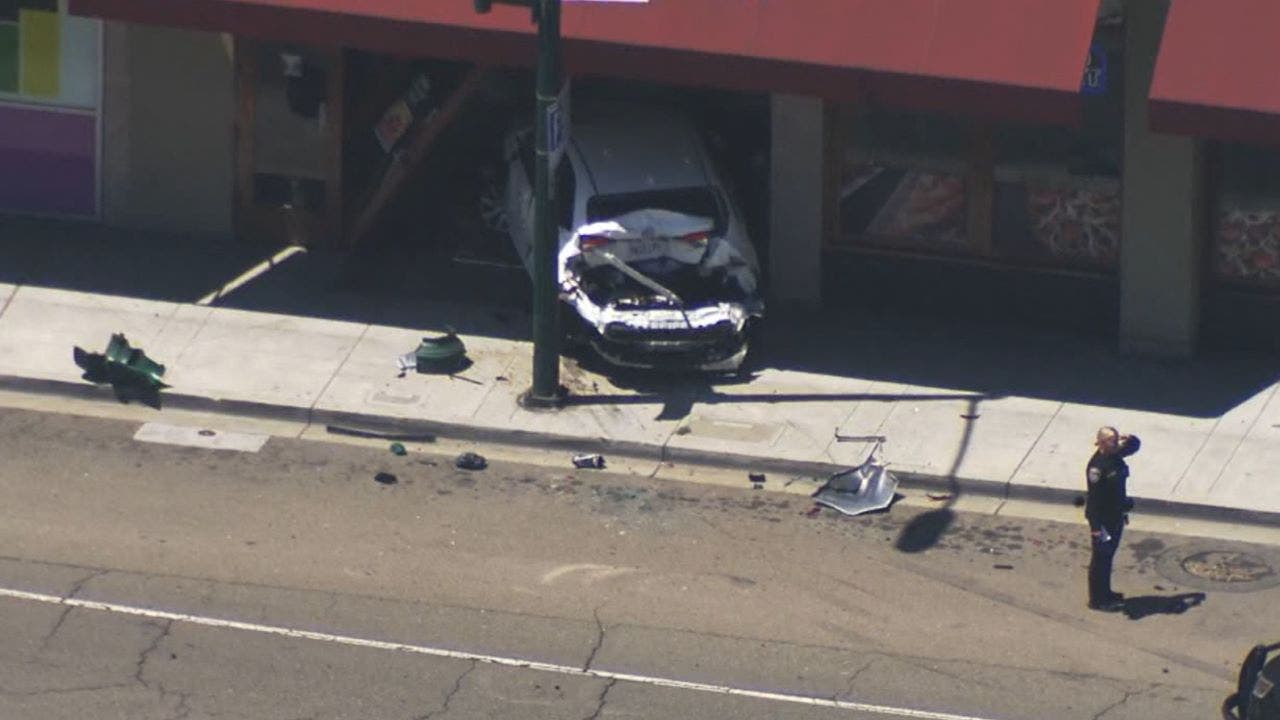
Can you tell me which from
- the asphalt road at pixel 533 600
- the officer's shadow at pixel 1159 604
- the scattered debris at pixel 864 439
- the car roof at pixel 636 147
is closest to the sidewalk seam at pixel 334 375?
the asphalt road at pixel 533 600

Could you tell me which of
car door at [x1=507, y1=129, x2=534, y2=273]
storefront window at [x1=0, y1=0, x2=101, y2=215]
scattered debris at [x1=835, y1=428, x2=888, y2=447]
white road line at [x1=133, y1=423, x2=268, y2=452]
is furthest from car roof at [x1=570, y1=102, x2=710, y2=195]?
storefront window at [x1=0, y1=0, x2=101, y2=215]

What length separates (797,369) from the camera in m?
21.7

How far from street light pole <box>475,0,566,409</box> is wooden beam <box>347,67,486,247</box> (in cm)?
276

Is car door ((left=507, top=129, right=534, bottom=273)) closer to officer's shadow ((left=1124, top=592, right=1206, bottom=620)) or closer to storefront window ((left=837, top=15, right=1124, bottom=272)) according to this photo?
storefront window ((left=837, top=15, right=1124, bottom=272))

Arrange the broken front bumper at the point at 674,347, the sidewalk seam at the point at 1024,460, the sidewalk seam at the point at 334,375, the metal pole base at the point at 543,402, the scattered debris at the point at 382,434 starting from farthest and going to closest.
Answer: the broken front bumper at the point at 674,347, the metal pole base at the point at 543,402, the sidewalk seam at the point at 334,375, the scattered debris at the point at 382,434, the sidewalk seam at the point at 1024,460

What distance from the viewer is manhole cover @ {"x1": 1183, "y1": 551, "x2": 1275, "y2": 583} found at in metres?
18.0

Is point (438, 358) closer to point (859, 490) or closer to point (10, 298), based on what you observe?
point (859, 490)

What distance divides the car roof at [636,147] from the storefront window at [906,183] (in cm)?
142

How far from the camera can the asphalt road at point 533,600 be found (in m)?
15.9

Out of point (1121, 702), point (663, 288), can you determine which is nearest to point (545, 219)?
point (663, 288)

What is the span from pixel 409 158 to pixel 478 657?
26.3 feet

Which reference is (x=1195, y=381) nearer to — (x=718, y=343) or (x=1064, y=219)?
(x=1064, y=219)

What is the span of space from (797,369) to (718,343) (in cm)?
87

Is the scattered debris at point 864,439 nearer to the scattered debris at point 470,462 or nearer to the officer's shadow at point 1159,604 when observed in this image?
the scattered debris at point 470,462
